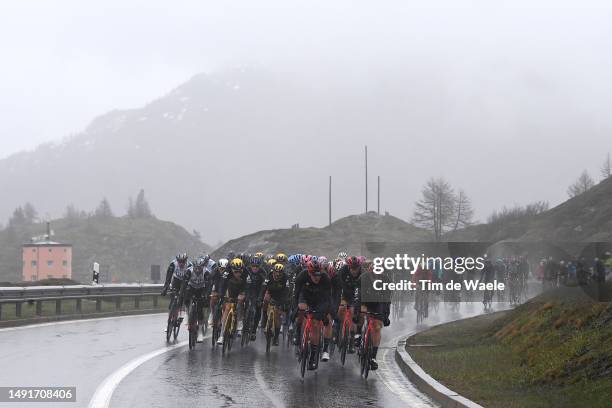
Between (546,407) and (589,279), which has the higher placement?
(589,279)

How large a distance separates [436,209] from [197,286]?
9054cm

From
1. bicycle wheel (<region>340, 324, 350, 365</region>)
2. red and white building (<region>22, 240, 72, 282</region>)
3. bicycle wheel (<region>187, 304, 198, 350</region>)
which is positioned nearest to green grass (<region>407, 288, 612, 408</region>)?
bicycle wheel (<region>340, 324, 350, 365</region>)

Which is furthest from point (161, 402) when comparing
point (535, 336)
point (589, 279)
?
point (589, 279)

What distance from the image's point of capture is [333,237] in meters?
85.2

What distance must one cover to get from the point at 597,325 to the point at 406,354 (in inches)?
162

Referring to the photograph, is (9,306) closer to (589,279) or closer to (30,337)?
(30,337)

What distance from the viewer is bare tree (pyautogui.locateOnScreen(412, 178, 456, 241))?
107m

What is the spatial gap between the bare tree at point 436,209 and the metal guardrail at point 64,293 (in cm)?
7626

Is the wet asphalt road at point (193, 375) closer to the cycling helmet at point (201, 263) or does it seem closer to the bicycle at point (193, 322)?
the bicycle at point (193, 322)

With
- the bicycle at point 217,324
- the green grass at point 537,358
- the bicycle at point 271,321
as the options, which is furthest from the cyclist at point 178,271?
the green grass at point 537,358

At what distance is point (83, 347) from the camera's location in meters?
17.4

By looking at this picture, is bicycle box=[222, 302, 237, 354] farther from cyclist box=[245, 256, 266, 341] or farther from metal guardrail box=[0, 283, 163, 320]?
metal guardrail box=[0, 283, 163, 320]

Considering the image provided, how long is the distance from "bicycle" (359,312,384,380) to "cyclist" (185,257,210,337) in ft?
17.6

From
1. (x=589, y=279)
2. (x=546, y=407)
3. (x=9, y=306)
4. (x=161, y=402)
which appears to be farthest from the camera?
(x=9, y=306)
